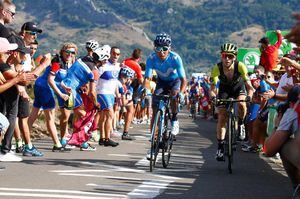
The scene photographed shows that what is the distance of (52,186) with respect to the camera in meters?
8.59

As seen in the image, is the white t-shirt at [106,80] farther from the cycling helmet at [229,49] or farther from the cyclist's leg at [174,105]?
the cycling helmet at [229,49]

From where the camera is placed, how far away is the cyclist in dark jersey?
11.9 meters

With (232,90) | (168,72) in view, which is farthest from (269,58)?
(168,72)

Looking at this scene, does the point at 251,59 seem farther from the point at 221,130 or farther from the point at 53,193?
the point at 53,193

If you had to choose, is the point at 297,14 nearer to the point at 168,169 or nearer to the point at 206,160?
the point at 168,169

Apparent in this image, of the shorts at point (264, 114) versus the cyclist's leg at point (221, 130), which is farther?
the shorts at point (264, 114)

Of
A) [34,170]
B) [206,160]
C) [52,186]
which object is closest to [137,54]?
[206,160]

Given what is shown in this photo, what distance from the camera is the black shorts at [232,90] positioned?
12023 millimetres

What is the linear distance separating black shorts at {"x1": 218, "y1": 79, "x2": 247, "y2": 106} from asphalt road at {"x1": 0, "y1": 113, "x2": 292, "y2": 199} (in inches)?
43.8

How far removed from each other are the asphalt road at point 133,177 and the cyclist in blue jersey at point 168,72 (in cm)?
103

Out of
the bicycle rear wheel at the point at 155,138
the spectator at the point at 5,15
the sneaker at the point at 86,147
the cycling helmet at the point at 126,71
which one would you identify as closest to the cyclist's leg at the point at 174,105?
the bicycle rear wheel at the point at 155,138

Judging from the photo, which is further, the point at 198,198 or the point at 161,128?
the point at 161,128

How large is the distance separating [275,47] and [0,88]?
24.5ft

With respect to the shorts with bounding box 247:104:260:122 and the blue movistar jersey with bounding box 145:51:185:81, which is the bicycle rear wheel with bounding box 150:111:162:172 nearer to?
the blue movistar jersey with bounding box 145:51:185:81
